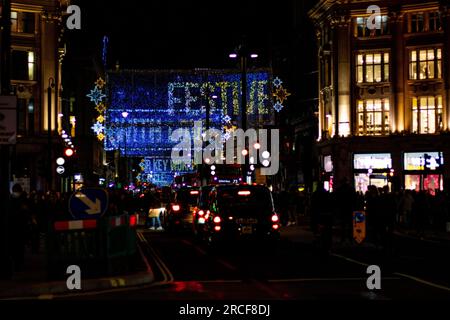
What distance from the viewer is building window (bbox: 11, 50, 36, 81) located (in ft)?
216

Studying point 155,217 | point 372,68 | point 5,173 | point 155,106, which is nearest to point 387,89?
point 372,68

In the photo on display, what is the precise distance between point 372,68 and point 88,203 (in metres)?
51.5

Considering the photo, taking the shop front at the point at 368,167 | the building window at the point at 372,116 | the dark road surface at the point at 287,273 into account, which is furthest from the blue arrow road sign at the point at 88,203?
the building window at the point at 372,116

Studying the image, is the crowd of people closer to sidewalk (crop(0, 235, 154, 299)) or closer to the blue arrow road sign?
sidewalk (crop(0, 235, 154, 299))

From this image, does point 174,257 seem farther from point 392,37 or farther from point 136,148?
point 136,148

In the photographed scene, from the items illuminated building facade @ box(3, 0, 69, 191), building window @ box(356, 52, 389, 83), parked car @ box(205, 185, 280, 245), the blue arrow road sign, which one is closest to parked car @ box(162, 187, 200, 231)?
parked car @ box(205, 185, 280, 245)

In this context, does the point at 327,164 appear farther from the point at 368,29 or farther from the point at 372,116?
the point at 368,29

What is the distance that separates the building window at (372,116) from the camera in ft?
216

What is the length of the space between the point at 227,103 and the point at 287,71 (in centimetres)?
1048

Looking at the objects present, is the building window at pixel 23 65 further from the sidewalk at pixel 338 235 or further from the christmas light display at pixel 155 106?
the christmas light display at pixel 155 106

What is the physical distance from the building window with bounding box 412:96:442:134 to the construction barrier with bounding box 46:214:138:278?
48.5 m

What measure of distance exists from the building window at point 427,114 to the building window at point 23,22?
1148 inches

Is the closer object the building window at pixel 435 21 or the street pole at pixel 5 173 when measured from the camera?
the street pole at pixel 5 173
